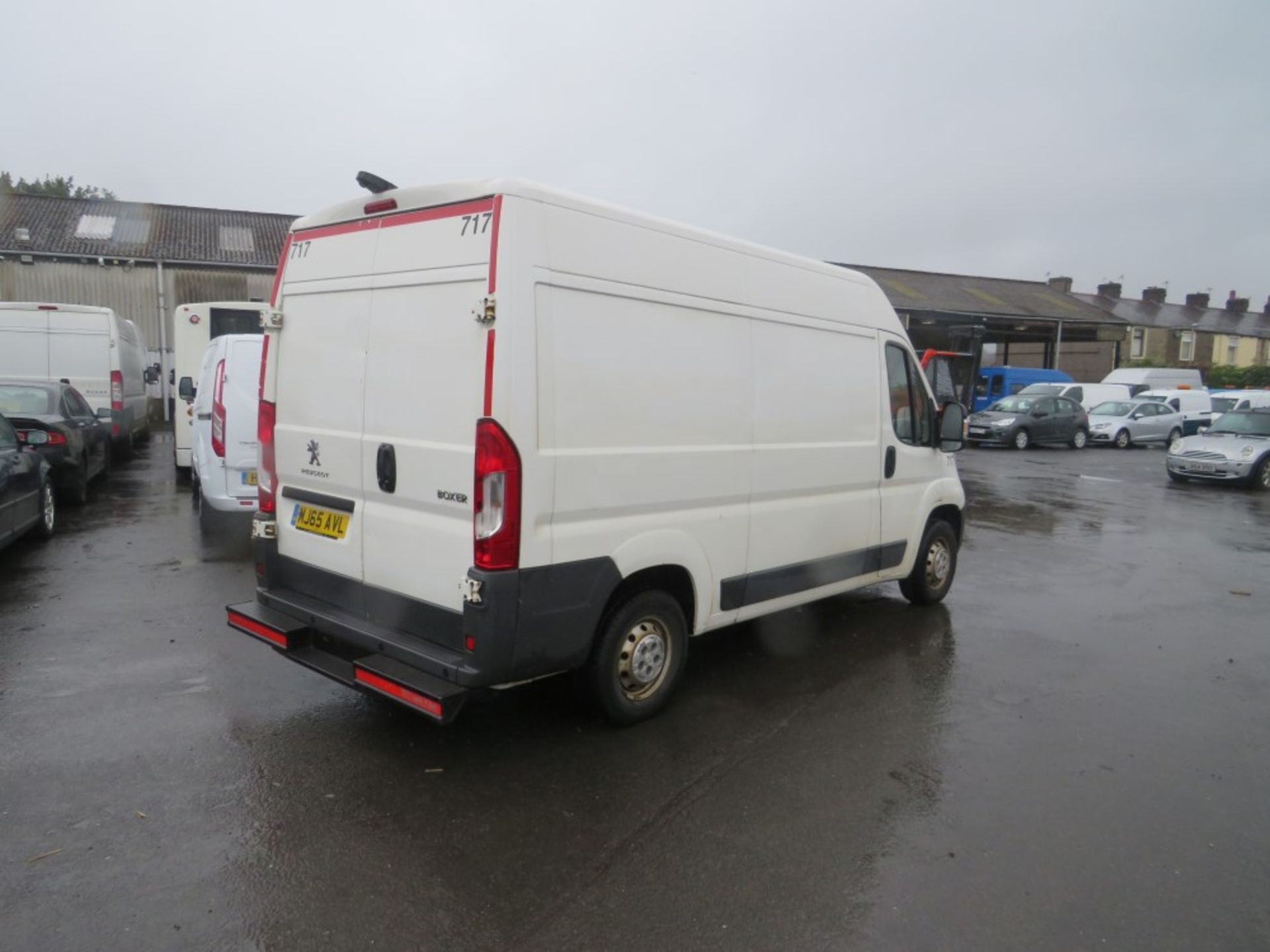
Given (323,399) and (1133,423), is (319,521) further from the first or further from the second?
(1133,423)

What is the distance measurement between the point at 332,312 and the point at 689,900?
3165 mm

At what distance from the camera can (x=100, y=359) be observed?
13242 mm

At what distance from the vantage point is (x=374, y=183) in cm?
410

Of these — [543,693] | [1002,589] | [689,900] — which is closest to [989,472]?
[1002,589]

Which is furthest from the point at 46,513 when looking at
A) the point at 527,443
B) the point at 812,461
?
the point at 812,461

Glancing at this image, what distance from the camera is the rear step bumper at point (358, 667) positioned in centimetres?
355

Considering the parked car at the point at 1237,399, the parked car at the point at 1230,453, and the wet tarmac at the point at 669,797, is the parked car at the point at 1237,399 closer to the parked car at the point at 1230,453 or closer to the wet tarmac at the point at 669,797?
the parked car at the point at 1230,453

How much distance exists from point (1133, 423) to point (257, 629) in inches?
1133

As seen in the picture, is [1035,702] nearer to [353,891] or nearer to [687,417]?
[687,417]

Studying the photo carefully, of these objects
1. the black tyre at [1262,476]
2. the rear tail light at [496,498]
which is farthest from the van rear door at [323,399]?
the black tyre at [1262,476]

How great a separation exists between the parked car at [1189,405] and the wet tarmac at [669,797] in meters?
25.7

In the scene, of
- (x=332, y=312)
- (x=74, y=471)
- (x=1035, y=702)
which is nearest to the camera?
(x=332, y=312)

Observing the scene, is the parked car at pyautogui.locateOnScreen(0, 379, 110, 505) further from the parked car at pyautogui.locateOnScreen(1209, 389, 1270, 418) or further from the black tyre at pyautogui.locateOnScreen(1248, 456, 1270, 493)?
the parked car at pyautogui.locateOnScreen(1209, 389, 1270, 418)

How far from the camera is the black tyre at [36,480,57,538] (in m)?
8.32
